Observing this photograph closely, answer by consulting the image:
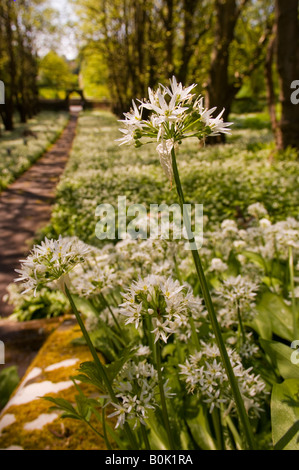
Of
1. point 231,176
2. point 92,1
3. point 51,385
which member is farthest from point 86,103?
point 51,385

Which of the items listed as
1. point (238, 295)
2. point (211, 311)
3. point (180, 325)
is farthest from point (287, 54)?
point (211, 311)

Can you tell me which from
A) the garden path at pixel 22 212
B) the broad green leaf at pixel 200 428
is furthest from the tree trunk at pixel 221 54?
the broad green leaf at pixel 200 428

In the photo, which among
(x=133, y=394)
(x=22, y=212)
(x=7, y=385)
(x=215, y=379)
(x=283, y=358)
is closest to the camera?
(x=133, y=394)

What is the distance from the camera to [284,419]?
1.47 metres

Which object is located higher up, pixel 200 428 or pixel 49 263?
pixel 49 263

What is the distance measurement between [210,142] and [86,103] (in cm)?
5580

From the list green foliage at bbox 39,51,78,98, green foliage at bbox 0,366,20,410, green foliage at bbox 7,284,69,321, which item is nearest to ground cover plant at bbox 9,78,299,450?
green foliage at bbox 0,366,20,410

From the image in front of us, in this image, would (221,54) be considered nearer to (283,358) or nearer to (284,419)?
(283,358)

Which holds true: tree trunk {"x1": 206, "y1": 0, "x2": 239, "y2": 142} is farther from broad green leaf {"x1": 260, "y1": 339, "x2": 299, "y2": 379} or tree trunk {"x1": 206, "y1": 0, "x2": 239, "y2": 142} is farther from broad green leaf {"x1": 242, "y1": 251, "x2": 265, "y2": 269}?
broad green leaf {"x1": 260, "y1": 339, "x2": 299, "y2": 379}

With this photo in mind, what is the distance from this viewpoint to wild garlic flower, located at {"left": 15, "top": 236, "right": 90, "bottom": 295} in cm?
116

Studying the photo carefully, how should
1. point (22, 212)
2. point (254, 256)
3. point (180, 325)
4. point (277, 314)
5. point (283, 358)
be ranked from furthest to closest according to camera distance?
point (22, 212)
point (254, 256)
point (277, 314)
point (283, 358)
point (180, 325)

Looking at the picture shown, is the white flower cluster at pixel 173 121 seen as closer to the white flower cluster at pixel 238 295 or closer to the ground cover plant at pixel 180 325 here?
the ground cover plant at pixel 180 325

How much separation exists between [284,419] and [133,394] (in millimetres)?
669

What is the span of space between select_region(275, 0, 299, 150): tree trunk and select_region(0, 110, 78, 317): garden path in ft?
21.4
